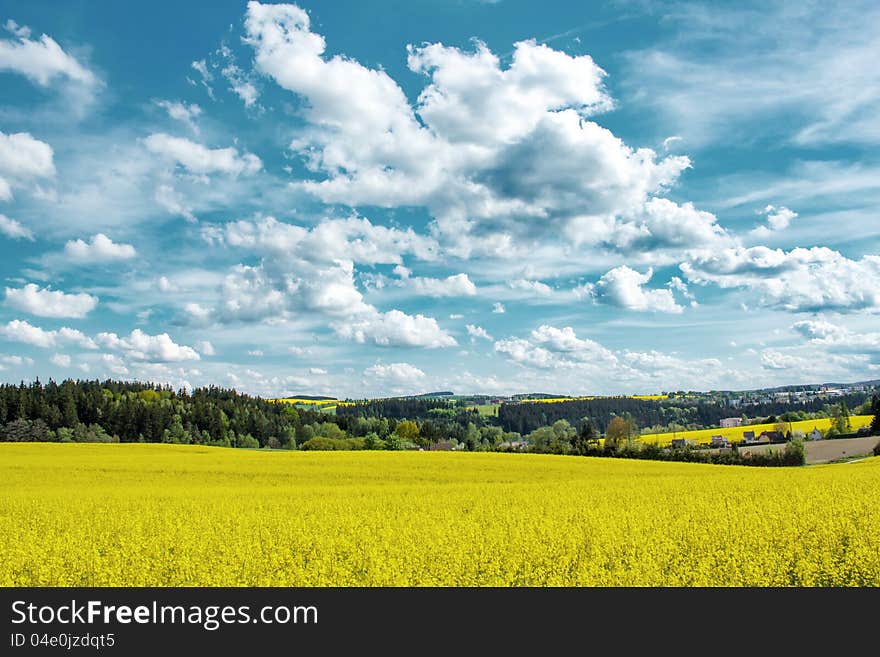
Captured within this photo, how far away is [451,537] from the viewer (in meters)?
15.5

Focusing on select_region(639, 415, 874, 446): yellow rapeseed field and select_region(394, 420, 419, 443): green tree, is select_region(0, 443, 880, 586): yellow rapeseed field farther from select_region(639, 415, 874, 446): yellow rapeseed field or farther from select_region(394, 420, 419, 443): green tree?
select_region(639, 415, 874, 446): yellow rapeseed field

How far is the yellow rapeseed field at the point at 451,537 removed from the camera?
43.8ft

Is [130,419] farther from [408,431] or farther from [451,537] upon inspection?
[451,537]

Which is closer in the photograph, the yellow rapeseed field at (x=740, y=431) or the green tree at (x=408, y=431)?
the green tree at (x=408, y=431)

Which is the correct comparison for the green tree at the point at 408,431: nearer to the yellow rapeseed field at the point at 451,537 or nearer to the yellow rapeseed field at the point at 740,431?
the yellow rapeseed field at the point at 740,431

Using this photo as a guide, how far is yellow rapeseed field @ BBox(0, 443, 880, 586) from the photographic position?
13.3 m

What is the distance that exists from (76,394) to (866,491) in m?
127

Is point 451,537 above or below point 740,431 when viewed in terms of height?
above

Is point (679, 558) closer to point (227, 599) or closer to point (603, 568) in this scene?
point (603, 568)

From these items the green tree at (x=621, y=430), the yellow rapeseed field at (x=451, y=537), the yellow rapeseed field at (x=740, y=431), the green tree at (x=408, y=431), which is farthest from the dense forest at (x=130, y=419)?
the yellow rapeseed field at (x=451, y=537)

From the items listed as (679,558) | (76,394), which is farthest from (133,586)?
(76,394)

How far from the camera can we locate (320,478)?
3794 centimetres

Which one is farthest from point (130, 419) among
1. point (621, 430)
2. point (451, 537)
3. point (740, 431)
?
point (740, 431)

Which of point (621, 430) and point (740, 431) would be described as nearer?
point (621, 430)
